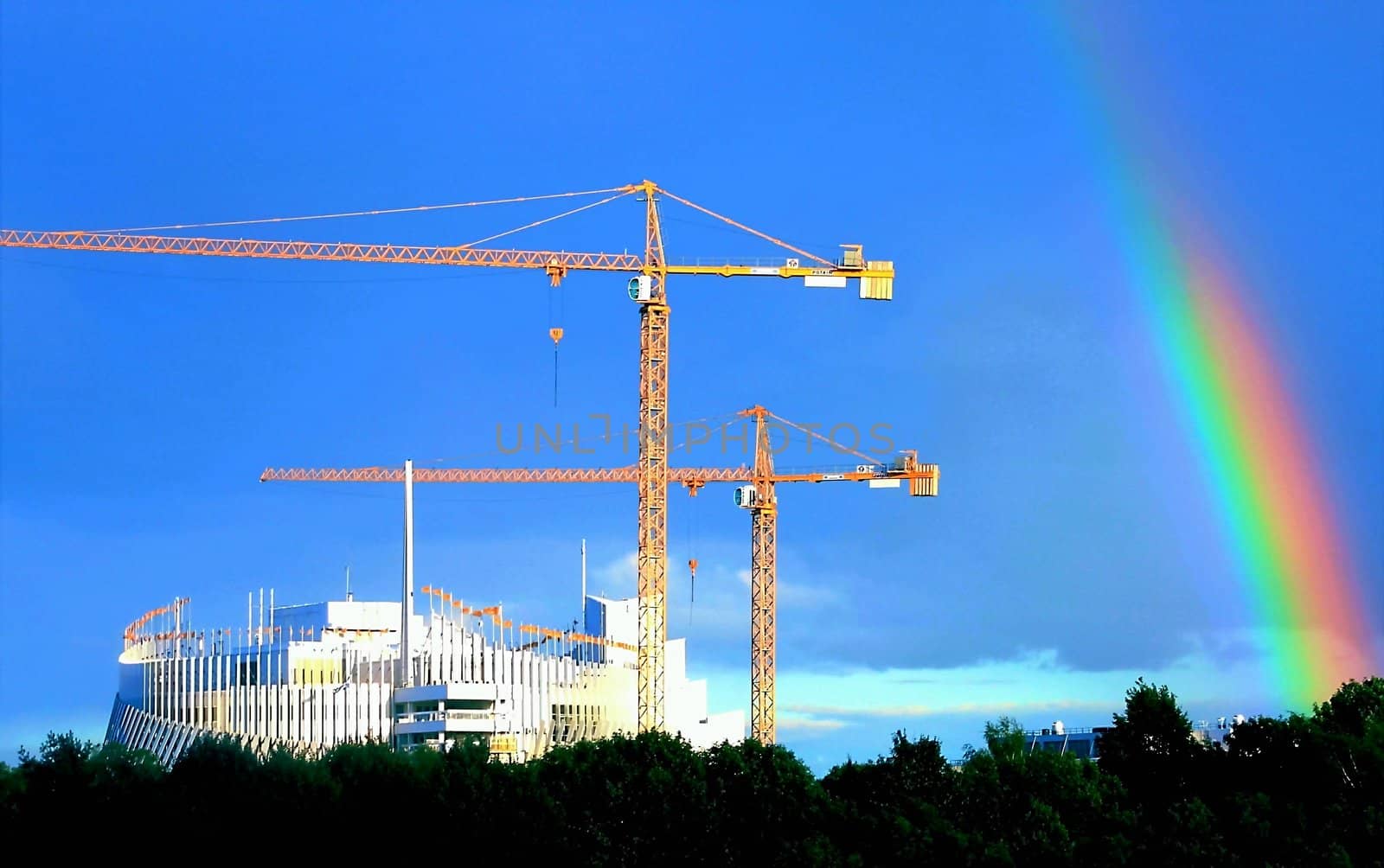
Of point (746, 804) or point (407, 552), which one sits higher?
point (407, 552)

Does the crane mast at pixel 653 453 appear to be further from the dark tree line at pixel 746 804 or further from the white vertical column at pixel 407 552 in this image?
the dark tree line at pixel 746 804

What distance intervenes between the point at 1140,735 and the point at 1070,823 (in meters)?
14.4

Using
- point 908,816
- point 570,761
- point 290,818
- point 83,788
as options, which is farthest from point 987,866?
point 83,788

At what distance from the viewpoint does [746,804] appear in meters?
103

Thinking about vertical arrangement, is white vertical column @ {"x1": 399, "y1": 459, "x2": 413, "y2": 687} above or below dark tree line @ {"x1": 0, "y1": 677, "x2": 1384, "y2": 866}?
above

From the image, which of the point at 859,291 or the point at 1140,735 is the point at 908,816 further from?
the point at 859,291

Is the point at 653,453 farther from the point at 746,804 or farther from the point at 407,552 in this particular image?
the point at 746,804

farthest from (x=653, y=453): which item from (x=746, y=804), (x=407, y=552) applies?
(x=746, y=804)

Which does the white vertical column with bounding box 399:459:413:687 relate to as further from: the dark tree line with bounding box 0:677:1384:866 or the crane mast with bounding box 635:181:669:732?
the dark tree line with bounding box 0:677:1384:866

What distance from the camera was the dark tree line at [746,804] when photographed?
3762 inches

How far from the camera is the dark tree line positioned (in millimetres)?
95562

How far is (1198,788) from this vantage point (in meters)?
108

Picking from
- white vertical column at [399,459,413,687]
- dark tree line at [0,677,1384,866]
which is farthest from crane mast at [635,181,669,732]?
dark tree line at [0,677,1384,866]

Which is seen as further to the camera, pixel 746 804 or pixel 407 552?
pixel 407 552
